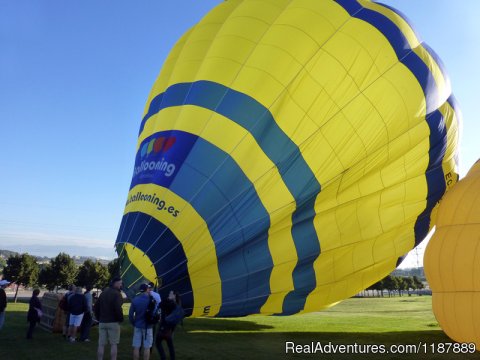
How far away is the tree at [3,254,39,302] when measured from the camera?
31219mm

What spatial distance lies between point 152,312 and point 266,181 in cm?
235

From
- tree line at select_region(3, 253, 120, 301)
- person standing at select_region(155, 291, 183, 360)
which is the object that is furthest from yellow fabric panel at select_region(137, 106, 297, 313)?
tree line at select_region(3, 253, 120, 301)

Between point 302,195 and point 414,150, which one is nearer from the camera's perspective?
point 302,195

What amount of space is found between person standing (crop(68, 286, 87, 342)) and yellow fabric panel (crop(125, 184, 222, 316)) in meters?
3.43

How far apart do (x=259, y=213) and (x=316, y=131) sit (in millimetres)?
1599

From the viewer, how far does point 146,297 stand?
18.0 feet

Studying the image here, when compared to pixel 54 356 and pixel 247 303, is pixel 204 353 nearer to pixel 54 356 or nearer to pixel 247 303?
pixel 247 303

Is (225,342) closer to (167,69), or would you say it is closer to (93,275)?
(167,69)

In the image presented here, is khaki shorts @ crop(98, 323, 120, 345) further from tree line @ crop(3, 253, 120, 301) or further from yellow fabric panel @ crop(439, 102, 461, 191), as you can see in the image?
tree line @ crop(3, 253, 120, 301)

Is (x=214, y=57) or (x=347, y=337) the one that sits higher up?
(x=214, y=57)

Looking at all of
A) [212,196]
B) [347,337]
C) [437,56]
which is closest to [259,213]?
[212,196]

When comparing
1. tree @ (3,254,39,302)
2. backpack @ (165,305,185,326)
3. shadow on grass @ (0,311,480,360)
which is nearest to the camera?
backpack @ (165,305,185,326)

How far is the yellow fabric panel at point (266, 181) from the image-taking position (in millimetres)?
6207

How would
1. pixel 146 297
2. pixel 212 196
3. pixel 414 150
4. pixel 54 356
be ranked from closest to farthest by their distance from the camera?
pixel 146 297, pixel 212 196, pixel 54 356, pixel 414 150
